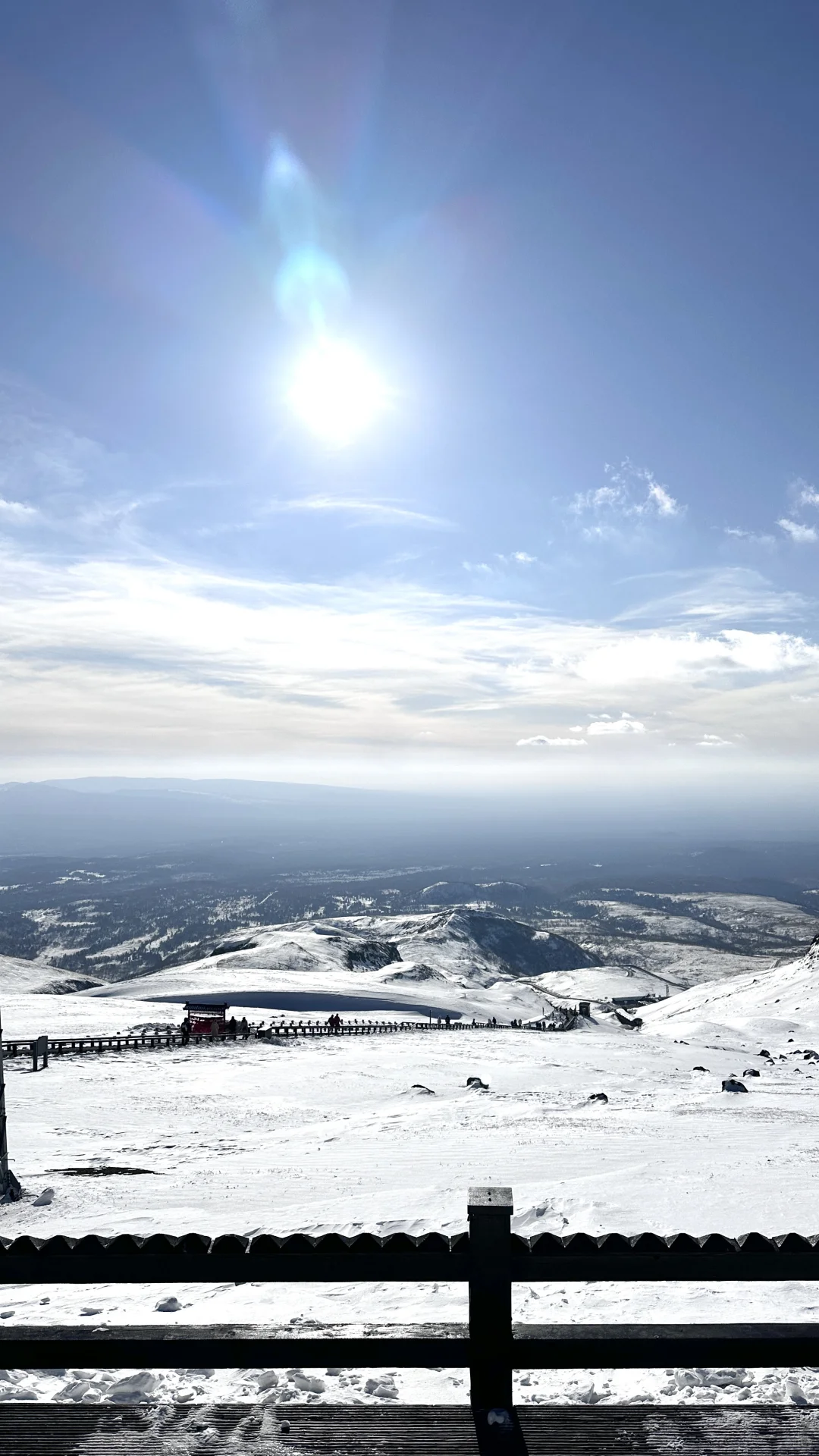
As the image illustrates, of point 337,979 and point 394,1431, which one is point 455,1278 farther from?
point 337,979

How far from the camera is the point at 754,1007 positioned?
78.3 meters

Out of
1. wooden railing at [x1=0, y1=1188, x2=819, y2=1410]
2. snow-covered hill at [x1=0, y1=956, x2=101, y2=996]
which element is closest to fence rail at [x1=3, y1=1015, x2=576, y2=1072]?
wooden railing at [x1=0, y1=1188, x2=819, y2=1410]

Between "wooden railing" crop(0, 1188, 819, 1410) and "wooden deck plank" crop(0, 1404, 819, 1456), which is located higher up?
"wooden railing" crop(0, 1188, 819, 1410)

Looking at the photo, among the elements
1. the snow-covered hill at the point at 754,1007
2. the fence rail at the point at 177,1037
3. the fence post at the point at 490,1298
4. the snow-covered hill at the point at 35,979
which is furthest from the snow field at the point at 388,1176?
the snow-covered hill at the point at 35,979

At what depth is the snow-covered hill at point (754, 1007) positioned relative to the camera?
62.9 m

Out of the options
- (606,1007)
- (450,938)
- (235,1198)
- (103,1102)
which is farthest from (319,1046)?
(450,938)

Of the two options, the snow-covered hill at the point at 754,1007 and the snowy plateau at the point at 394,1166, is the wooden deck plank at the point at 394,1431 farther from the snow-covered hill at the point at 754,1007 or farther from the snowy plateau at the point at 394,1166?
the snow-covered hill at the point at 754,1007

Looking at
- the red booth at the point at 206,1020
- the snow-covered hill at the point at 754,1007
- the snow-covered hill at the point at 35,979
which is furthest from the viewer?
the snow-covered hill at the point at 35,979

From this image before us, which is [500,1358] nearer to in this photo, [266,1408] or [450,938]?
[266,1408]

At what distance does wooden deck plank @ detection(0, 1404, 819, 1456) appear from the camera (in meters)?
3.49

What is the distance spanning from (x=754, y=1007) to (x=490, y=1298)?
86708mm

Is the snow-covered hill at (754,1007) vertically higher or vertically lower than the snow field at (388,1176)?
lower

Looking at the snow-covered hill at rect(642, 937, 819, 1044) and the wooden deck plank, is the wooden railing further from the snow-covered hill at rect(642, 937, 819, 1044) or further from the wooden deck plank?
the snow-covered hill at rect(642, 937, 819, 1044)

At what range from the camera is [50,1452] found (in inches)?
136
